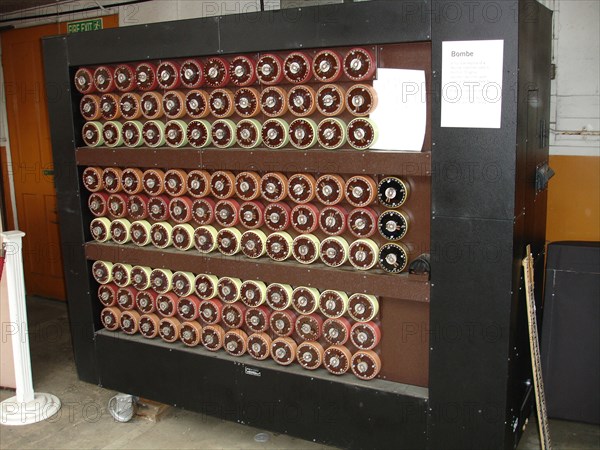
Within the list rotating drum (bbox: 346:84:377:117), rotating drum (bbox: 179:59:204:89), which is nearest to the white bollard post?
rotating drum (bbox: 179:59:204:89)

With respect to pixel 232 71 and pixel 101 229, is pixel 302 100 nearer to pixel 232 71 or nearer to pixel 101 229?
pixel 232 71

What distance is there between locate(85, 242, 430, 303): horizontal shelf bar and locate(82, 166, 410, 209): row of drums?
0.98 feet

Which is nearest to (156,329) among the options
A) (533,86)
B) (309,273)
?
(309,273)

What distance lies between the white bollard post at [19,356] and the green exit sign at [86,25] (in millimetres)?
1931

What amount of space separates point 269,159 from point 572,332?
179cm

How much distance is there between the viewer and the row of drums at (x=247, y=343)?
293 centimetres

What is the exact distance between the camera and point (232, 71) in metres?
2.96

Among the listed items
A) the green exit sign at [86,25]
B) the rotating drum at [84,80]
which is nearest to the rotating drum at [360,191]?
the rotating drum at [84,80]

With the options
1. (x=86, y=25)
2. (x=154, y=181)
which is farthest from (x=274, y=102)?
(x=86, y=25)

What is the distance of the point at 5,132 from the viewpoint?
18.2ft

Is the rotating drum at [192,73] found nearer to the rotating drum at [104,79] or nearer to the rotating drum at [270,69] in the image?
the rotating drum at [270,69]

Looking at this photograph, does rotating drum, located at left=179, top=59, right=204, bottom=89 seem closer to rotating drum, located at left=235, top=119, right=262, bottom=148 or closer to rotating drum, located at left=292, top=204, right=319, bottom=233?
rotating drum, located at left=235, top=119, right=262, bottom=148

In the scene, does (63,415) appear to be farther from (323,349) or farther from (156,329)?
(323,349)

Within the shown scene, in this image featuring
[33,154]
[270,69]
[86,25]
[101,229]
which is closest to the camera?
[270,69]
